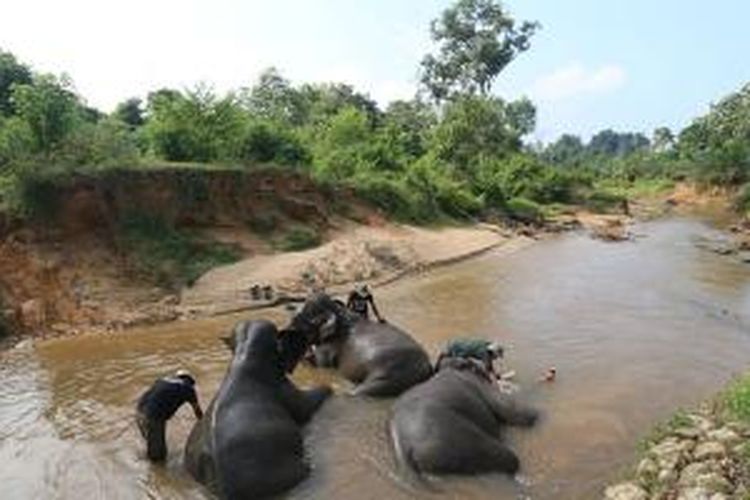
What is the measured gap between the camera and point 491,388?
12.4 metres

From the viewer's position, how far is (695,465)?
9.43 m

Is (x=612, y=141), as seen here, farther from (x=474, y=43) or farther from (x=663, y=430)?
(x=663, y=430)

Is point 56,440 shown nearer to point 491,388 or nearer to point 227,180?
point 491,388

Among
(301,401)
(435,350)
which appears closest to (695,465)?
(301,401)

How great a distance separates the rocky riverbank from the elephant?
11.3 ft

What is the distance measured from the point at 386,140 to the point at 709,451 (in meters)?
32.7

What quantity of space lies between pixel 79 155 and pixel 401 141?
28.5m

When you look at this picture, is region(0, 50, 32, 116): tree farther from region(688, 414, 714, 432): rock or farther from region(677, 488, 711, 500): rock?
region(677, 488, 711, 500): rock

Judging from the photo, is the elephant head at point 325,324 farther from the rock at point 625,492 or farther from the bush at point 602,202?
the bush at point 602,202

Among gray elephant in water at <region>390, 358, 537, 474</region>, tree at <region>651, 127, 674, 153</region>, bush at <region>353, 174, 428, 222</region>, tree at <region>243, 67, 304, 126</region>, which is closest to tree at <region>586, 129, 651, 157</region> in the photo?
tree at <region>651, 127, 674, 153</region>

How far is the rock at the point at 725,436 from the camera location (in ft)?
32.3

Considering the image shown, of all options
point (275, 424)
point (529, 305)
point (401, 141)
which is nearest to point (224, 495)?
point (275, 424)

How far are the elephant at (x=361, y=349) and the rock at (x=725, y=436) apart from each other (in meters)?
4.04

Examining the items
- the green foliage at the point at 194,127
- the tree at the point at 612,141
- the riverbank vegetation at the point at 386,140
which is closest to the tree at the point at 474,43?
the riverbank vegetation at the point at 386,140
